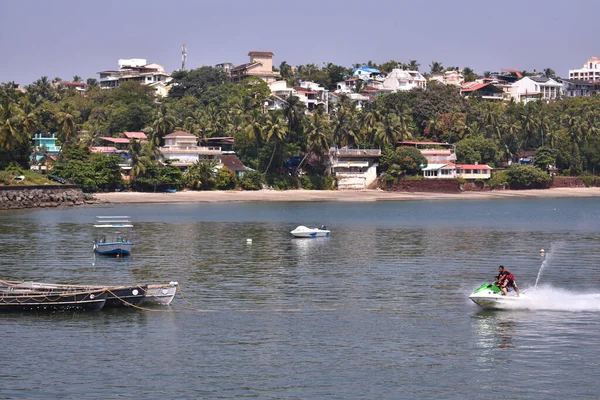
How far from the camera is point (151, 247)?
75938 mm

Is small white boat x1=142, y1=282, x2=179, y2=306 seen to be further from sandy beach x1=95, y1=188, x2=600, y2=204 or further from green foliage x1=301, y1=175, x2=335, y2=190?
green foliage x1=301, y1=175, x2=335, y2=190

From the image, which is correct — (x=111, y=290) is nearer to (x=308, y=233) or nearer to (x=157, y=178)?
(x=308, y=233)

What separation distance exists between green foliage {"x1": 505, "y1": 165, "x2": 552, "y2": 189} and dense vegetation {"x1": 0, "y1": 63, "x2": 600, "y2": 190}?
521 cm

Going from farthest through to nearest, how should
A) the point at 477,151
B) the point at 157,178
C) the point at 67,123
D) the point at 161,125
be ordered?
the point at 477,151 → the point at 161,125 → the point at 67,123 → the point at 157,178

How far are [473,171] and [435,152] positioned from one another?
934 centimetres

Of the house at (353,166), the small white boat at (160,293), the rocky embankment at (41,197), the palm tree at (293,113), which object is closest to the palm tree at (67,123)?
the rocky embankment at (41,197)

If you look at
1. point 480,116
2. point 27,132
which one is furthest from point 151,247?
point 480,116

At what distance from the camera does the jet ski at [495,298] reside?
46.0m

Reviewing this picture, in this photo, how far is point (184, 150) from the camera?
490ft

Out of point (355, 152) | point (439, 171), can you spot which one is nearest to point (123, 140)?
point (355, 152)

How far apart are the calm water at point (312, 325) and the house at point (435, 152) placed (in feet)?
260

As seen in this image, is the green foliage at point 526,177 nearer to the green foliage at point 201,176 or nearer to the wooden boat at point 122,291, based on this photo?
the green foliage at point 201,176

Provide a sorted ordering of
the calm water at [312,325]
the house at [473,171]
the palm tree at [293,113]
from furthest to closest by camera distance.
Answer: the house at [473,171] < the palm tree at [293,113] < the calm water at [312,325]

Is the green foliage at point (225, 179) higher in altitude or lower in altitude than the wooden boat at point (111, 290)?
higher
